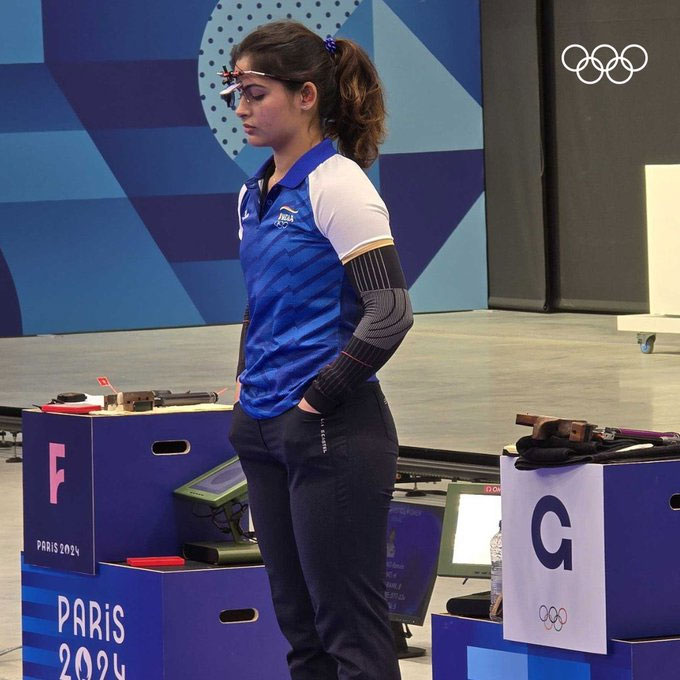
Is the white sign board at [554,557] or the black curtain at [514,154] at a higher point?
the black curtain at [514,154]

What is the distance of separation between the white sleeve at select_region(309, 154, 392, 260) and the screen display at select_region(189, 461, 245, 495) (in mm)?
957

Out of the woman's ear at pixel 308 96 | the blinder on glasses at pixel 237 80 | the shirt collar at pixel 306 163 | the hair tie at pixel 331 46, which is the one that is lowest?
the shirt collar at pixel 306 163

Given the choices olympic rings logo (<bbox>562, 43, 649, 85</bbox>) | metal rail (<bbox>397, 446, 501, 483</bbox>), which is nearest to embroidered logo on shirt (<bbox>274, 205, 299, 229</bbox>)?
metal rail (<bbox>397, 446, 501, 483</bbox>)

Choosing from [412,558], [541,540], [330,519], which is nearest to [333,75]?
[330,519]

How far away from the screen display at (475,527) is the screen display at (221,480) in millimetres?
624

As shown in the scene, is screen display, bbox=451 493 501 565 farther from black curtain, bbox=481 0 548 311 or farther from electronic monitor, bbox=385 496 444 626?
black curtain, bbox=481 0 548 311

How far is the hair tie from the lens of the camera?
2.65 meters

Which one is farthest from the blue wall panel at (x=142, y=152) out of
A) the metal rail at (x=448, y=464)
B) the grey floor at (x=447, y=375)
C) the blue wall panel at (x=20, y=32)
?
the metal rail at (x=448, y=464)

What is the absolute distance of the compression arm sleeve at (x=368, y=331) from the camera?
8.25 feet

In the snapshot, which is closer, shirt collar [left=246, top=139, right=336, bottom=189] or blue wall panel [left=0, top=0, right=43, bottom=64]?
shirt collar [left=246, top=139, right=336, bottom=189]

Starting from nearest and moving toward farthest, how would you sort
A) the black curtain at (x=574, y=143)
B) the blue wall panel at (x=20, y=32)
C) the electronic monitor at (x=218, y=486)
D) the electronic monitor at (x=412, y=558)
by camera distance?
the electronic monitor at (x=218, y=486)
the electronic monitor at (x=412, y=558)
the blue wall panel at (x=20, y=32)
the black curtain at (x=574, y=143)

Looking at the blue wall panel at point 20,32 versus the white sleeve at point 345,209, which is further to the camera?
the blue wall panel at point 20,32

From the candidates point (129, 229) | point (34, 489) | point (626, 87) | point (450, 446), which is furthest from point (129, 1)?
point (34, 489)

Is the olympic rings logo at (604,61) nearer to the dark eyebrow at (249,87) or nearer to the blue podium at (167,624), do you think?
the blue podium at (167,624)
